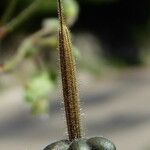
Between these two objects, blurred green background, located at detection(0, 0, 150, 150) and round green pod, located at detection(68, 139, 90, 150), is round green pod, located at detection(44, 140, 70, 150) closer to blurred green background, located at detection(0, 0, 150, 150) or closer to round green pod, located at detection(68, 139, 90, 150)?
round green pod, located at detection(68, 139, 90, 150)

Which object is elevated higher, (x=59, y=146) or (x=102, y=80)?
(x=102, y=80)

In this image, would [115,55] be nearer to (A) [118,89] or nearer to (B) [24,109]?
(A) [118,89]

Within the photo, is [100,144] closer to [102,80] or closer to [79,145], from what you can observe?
[79,145]

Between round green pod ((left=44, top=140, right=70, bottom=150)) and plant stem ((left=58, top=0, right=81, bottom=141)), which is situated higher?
plant stem ((left=58, top=0, right=81, bottom=141))

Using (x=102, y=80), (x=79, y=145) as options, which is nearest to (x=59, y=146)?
(x=79, y=145)

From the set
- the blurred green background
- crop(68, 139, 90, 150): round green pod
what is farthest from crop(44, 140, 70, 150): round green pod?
the blurred green background

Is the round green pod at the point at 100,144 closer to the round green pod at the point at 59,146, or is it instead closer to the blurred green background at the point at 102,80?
the round green pod at the point at 59,146

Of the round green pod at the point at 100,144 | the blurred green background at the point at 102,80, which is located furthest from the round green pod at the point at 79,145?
the blurred green background at the point at 102,80

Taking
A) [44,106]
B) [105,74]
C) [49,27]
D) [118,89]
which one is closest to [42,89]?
[44,106]
